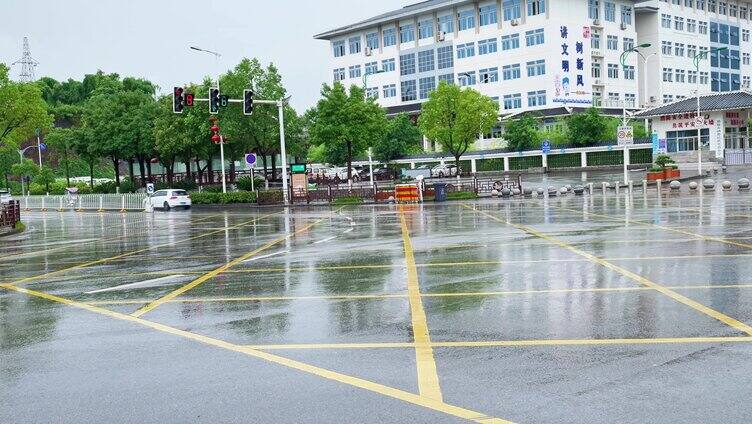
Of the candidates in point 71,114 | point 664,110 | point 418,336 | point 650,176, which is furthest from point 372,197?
point 71,114

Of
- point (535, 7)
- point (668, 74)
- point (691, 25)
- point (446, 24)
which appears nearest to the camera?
point (535, 7)

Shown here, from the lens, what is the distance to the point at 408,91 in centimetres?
9700

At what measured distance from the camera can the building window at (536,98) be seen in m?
81.9

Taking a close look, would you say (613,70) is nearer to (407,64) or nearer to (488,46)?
(488,46)

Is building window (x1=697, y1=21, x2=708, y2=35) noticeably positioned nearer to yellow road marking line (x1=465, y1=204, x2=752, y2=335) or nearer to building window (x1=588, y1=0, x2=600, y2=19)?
building window (x1=588, y1=0, x2=600, y2=19)

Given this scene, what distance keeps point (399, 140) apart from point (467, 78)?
1133 centimetres

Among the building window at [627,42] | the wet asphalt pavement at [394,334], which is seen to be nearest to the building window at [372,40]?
the building window at [627,42]

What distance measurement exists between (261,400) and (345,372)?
3.41 ft

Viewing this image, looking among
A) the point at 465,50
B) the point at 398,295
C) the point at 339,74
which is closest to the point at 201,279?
the point at 398,295

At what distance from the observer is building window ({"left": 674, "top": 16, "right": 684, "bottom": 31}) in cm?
9369

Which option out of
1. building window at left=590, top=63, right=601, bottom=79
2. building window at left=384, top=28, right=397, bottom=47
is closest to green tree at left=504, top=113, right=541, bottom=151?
building window at left=590, top=63, right=601, bottom=79

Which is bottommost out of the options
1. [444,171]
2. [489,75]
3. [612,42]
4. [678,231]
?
[678,231]

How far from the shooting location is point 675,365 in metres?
6.81

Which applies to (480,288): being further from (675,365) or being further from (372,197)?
(372,197)
